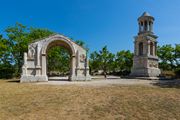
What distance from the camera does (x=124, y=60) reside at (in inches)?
2042

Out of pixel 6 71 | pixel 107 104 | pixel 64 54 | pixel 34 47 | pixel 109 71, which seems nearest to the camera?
pixel 107 104

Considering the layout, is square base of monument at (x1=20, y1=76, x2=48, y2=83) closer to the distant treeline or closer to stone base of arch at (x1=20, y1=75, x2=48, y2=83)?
stone base of arch at (x1=20, y1=75, x2=48, y2=83)

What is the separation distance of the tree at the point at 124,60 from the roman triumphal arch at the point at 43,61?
29265mm

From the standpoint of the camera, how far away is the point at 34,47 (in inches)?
866

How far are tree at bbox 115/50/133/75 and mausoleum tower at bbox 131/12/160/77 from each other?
17501 mm

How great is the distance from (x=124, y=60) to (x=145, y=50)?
20369 millimetres

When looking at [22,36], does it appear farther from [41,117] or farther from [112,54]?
[41,117]

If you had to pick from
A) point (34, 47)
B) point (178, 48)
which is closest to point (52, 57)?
point (34, 47)

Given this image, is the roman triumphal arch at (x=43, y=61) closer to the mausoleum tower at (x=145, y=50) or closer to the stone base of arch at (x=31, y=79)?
the stone base of arch at (x=31, y=79)

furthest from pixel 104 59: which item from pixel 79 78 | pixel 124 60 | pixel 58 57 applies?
pixel 79 78

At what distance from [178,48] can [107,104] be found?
139 feet

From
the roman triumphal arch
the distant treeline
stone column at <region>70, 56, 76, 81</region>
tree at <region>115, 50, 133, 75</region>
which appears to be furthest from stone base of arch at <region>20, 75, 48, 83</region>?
tree at <region>115, 50, 133, 75</region>

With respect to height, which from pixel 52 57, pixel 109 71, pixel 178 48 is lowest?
pixel 109 71

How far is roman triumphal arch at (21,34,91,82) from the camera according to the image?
21.4m
